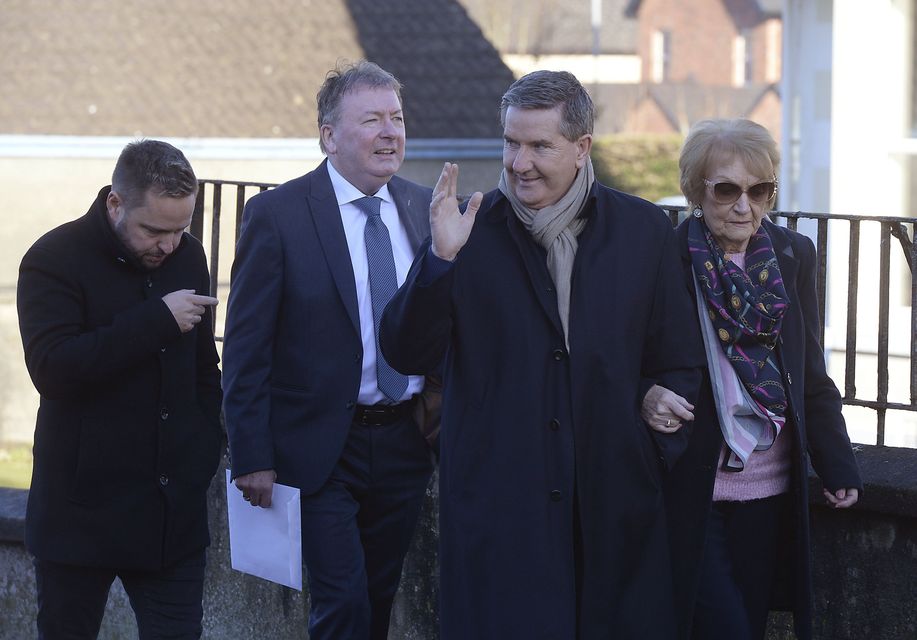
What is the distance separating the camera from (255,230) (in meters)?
4.14

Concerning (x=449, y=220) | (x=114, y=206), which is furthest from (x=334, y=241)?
(x=449, y=220)

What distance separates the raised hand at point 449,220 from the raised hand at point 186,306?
0.90m

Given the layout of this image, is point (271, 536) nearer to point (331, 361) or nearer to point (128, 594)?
point (128, 594)

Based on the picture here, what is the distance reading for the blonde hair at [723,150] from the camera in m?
3.74

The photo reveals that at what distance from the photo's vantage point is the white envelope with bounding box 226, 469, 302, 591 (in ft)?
13.4

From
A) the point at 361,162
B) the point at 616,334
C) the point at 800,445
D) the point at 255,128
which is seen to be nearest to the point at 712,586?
the point at 800,445

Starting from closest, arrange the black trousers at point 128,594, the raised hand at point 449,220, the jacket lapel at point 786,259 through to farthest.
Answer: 1. the raised hand at point 449,220
2. the jacket lapel at point 786,259
3. the black trousers at point 128,594

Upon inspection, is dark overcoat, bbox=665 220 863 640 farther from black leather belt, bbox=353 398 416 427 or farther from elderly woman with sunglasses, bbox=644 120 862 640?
black leather belt, bbox=353 398 416 427

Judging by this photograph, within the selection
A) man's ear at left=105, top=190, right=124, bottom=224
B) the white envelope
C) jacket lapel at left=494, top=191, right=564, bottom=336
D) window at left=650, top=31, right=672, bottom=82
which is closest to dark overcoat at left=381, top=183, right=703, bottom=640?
jacket lapel at left=494, top=191, right=564, bottom=336

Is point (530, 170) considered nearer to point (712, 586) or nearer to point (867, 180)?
point (712, 586)

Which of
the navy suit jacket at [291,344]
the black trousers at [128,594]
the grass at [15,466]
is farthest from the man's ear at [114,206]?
the grass at [15,466]

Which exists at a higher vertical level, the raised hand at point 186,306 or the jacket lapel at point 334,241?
the jacket lapel at point 334,241

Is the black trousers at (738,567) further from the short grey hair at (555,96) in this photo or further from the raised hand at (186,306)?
the raised hand at (186,306)

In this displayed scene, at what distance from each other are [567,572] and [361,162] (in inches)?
56.5
